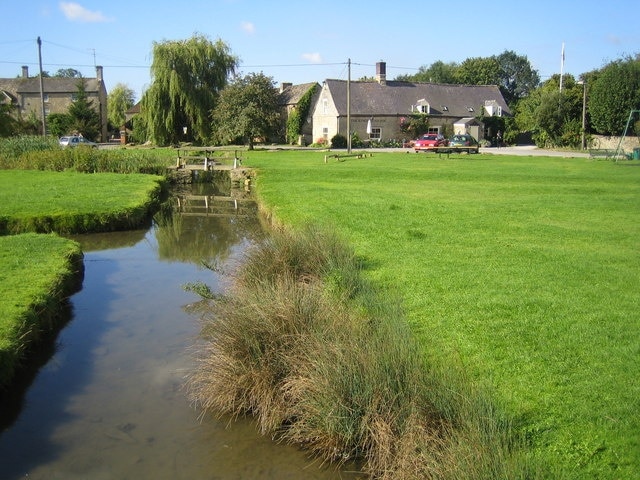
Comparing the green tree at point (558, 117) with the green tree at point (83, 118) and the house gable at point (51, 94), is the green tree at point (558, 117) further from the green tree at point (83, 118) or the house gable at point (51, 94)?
the house gable at point (51, 94)

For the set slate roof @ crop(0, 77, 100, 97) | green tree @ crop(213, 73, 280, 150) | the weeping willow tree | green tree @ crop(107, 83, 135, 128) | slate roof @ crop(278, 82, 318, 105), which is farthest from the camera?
green tree @ crop(107, 83, 135, 128)

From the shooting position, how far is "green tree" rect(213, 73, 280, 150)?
5194 cm

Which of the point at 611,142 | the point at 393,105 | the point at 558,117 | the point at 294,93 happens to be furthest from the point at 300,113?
the point at 611,142

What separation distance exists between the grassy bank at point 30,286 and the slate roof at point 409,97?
51.4 metres

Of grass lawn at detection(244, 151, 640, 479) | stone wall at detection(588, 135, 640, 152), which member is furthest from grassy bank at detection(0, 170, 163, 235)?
stone wall at detection(588, 135, 640, 152)

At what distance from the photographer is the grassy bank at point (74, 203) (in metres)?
16.8

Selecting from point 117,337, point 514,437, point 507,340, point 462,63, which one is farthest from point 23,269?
point 462,63

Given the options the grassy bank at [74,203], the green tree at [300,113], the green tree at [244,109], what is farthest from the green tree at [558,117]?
the grassy bank at [74,203]

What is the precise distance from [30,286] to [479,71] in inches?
4114

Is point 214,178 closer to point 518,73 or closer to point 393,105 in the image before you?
point 393,105

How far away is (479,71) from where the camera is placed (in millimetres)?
105250

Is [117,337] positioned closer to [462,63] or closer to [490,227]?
[490,227]

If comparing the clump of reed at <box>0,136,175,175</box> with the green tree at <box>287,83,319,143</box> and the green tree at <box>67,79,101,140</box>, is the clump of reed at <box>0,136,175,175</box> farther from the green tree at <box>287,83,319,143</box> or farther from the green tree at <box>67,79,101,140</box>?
the green tree at <box>287,83,319,143</box>

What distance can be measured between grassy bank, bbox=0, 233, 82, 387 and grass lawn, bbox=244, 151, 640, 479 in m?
4.94
